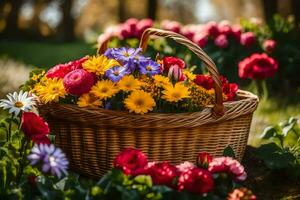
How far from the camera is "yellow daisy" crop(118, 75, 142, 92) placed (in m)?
2.62

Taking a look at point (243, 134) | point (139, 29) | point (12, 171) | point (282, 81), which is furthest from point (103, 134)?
point (282, 81)

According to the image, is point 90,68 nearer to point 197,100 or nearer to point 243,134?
point 197,100

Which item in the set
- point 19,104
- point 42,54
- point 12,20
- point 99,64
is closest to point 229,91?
point 99,64

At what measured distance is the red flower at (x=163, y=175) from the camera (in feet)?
7.11

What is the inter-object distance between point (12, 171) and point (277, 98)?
403 centimetres

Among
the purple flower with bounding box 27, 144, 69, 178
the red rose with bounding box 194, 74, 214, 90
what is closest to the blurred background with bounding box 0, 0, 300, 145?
the red rose with bounding box 194, 74, 214, 90

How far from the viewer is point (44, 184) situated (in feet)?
7.28

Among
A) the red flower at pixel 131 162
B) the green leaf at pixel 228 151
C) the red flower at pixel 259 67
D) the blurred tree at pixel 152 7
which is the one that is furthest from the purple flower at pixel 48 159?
the blurred tree at pixel 152 7

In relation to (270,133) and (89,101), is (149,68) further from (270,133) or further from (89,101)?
(270,133)

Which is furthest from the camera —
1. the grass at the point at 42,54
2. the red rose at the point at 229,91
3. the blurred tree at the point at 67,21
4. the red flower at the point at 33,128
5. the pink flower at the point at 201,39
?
the blurred tree at the point at 67,21

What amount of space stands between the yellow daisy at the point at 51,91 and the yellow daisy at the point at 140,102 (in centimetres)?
34

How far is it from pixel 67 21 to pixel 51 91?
21130mm

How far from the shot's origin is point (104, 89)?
8.63 feet

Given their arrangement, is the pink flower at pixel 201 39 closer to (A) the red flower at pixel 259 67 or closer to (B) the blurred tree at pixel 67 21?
(A) the red flower at pixel 259 67
